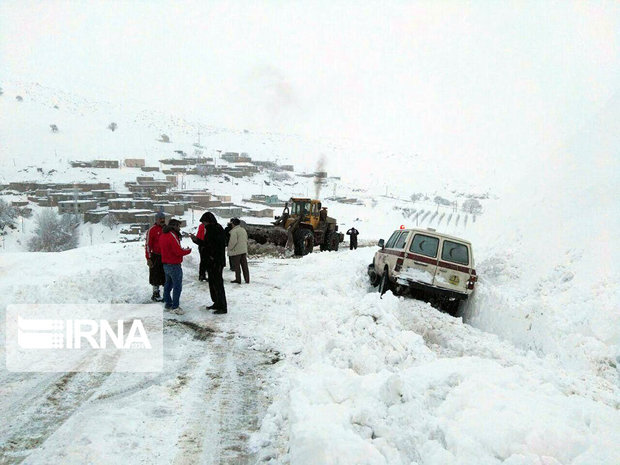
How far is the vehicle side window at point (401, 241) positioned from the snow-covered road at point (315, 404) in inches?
126

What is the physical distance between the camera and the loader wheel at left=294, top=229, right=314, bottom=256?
63.4 ft

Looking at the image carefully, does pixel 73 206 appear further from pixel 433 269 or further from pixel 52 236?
pixel 433 269

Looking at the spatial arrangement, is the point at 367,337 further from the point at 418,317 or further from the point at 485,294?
the point at 485,294

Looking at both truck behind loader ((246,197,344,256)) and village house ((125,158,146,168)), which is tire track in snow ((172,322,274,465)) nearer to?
truck behind loader ((246,197,344,256))

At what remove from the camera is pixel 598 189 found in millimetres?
12602

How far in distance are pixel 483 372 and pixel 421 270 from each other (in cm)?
546

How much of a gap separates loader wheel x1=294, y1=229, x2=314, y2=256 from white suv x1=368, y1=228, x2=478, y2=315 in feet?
30.7

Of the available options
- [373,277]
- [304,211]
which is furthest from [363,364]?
[304,211]

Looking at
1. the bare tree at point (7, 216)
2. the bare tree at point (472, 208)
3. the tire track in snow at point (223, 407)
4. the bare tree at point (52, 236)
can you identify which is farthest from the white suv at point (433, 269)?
the bare tree at point (472, 208)

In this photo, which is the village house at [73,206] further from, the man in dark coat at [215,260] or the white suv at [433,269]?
the white suv at [433,269]

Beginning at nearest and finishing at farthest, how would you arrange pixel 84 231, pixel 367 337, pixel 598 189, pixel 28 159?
1. pixel 367 337
2. pixel 598 189
3. pixel 84 231
4. pixel 28 159

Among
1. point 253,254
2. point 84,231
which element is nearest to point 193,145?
point 84,231

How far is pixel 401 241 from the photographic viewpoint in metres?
10.4

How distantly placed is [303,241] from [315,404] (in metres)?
15.5
